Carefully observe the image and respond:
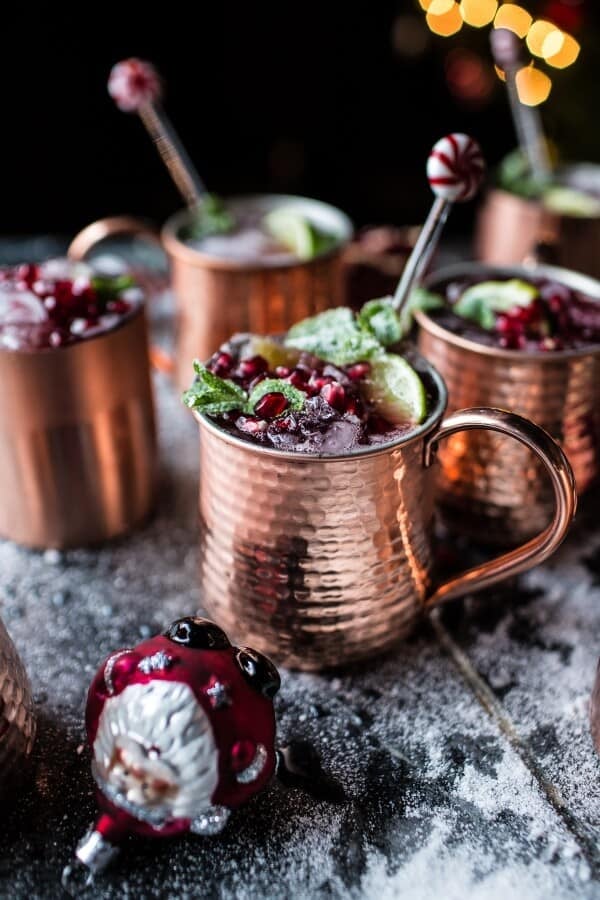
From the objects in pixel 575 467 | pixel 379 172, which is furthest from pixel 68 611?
pixel 379 172

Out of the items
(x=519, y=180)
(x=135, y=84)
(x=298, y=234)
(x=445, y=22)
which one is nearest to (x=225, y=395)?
(x=298, y=234)

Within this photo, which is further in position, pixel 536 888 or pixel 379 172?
pixel 379 172

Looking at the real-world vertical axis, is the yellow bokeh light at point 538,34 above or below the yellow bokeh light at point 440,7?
below

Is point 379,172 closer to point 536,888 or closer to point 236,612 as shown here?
point 236,612

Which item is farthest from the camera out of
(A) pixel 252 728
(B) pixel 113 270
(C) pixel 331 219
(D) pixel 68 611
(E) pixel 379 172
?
(E) pixel 379 172

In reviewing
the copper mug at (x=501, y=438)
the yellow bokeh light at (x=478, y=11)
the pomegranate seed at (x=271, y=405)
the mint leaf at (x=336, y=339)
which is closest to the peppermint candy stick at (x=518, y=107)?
the yellow bokeh light at (x=478, y=11)

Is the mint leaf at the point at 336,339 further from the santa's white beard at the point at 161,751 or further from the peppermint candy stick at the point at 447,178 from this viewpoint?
the santa's white beard at the point at 161,751
